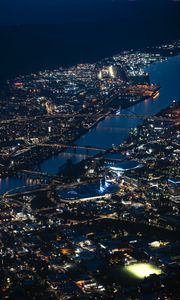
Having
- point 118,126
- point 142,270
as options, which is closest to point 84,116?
point 118,126

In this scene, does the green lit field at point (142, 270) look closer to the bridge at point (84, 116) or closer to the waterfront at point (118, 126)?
the waterfront at point (118, 126)

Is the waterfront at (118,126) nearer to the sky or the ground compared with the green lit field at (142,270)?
nearer to the sky

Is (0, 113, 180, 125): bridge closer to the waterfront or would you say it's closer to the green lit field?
the waterfront

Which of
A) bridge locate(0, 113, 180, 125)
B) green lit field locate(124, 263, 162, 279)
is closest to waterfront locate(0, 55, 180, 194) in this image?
bridge locate(0, 113, 180, 125)

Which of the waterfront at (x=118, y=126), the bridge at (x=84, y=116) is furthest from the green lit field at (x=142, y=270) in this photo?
the bridge at (x=84, y=116)

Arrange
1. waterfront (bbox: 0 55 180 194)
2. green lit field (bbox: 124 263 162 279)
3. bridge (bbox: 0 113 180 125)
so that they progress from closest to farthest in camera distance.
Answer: green lit field (bbox: 124 263 162 279) < waterfront (bbox: 0 55 180 194) < bridge (bbox: 0 113 180 125)

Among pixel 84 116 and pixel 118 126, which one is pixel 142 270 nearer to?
pixel 118 126
